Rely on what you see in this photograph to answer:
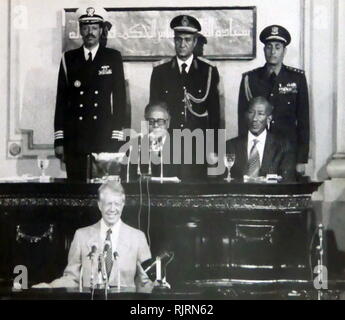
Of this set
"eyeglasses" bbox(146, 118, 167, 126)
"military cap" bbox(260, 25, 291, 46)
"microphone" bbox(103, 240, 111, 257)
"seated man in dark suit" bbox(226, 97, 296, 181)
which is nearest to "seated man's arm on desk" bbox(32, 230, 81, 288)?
"microphone" bbox(103, 240, 111, 257)

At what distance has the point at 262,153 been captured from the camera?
3025 mm

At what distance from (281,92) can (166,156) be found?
0.58 meters

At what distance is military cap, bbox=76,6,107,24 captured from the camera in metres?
3.11

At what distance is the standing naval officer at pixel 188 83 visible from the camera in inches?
120

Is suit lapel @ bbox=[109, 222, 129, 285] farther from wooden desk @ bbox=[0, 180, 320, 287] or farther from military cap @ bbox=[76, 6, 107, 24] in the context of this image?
military cap @ bbox=[76, 6, 107, 24]

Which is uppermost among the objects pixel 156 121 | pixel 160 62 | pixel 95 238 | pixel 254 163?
pixel 160 62

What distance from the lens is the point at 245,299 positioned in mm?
2816

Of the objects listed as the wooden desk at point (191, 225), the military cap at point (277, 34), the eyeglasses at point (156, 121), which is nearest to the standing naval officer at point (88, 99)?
the eyeglasses at point (156, 121)

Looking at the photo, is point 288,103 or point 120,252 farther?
point 288,103

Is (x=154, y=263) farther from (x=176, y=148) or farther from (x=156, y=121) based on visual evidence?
(x=156, y=121)

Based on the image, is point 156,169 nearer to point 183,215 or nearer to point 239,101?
point 183,215

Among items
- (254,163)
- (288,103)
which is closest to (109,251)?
(254,163)

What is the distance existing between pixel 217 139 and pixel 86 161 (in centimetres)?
58

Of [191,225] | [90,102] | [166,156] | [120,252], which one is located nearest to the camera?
[120,252]
